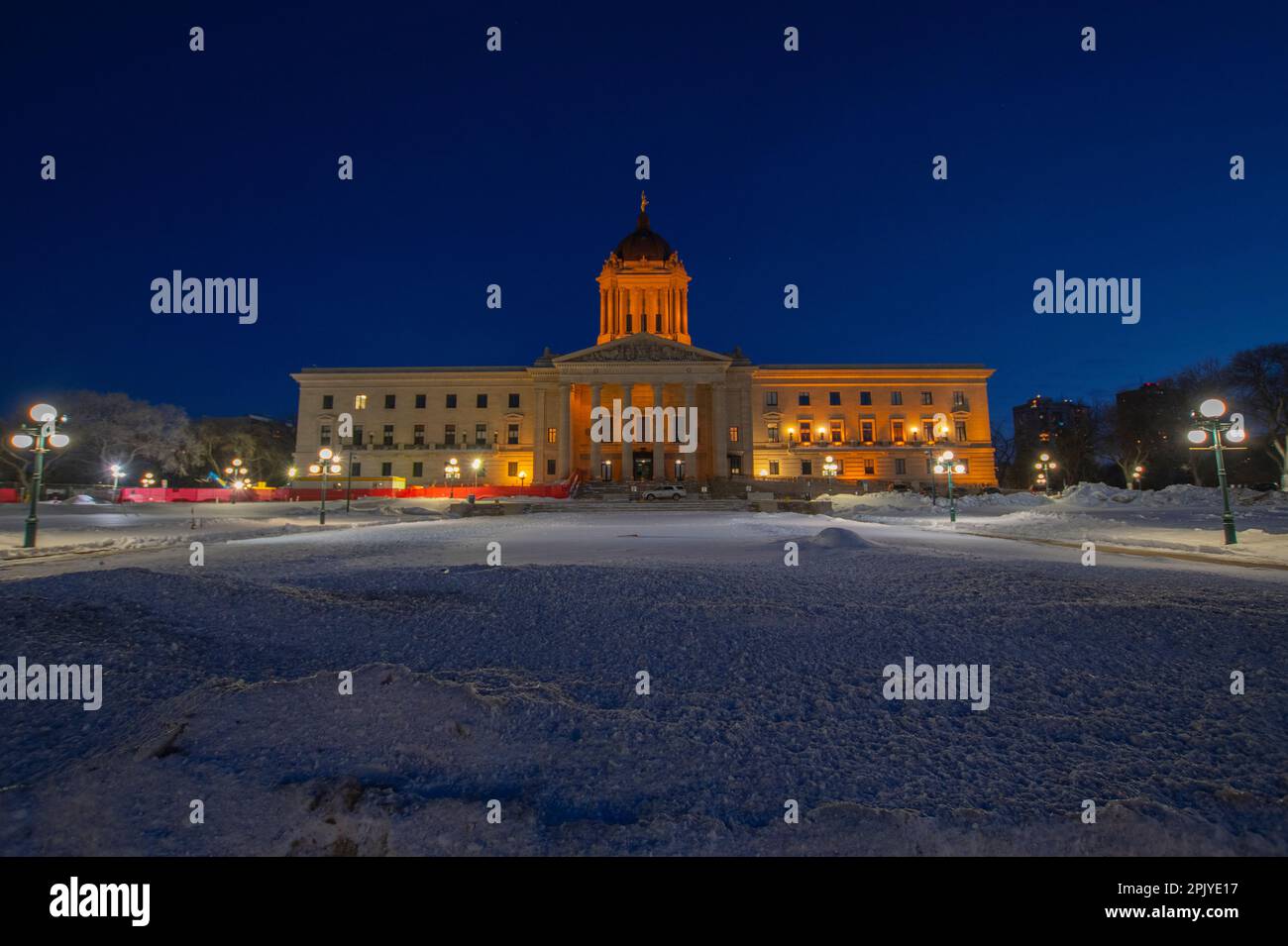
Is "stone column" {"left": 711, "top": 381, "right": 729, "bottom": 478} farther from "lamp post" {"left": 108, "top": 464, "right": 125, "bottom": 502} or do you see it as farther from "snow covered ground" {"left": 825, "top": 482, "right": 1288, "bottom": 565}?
"lamp post" {"left": 108, "top": 464, "right": 125, "bottom": 502}

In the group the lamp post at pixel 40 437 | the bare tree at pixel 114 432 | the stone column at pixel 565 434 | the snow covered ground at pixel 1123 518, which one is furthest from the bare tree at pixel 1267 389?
the bare tree at pixel 114 432

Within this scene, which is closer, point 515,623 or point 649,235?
point 515,623

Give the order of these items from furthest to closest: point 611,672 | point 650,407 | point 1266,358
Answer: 1. point 650,407
2. point 1266,358
3. point 611,672

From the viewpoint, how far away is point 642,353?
55.5m

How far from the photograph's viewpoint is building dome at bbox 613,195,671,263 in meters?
68.2

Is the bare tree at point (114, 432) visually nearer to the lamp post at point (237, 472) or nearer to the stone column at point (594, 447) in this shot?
the lamp post at point (237, 472)

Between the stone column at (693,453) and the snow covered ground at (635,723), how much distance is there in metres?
47.4

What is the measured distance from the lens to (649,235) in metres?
69.7

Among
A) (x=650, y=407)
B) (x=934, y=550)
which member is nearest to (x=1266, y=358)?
(x=650, y=407)

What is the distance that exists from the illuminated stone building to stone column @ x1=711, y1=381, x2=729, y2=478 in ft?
4.48

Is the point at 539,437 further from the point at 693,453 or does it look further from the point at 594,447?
the point at 693,453
